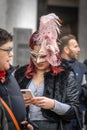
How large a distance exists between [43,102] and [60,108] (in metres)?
0.20

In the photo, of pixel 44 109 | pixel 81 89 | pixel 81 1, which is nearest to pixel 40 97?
pixel 44 109

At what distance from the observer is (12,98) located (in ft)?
15.5

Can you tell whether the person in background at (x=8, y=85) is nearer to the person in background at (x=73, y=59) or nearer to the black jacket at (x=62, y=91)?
the black jacket at (x=62, y=91)

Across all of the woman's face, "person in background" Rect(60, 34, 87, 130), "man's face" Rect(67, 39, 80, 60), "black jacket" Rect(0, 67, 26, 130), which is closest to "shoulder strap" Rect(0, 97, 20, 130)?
"black jacket" Rect(0, 67, 26, 130)

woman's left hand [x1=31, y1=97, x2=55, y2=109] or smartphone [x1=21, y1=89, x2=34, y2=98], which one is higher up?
smartphone [x1=21, y1=89, x2=34, y2=98]

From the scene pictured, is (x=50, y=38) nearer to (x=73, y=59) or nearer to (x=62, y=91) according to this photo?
(x=62, y=91)

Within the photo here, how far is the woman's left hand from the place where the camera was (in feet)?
17.3

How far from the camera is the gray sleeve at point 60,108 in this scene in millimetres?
5352

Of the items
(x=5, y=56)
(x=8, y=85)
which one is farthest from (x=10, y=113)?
(x=5, y=56)

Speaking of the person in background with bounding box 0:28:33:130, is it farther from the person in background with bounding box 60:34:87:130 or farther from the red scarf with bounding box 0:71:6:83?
the person in background with bounding box 60:34:87:130

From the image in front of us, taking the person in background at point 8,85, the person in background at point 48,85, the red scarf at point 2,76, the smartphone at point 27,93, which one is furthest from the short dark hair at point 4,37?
the person in background at point 48,85

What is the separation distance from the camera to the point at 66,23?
579 inches

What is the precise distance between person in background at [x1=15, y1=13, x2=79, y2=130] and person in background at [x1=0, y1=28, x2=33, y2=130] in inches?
19.8

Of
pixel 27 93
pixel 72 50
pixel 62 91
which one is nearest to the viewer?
pixel 27 93
